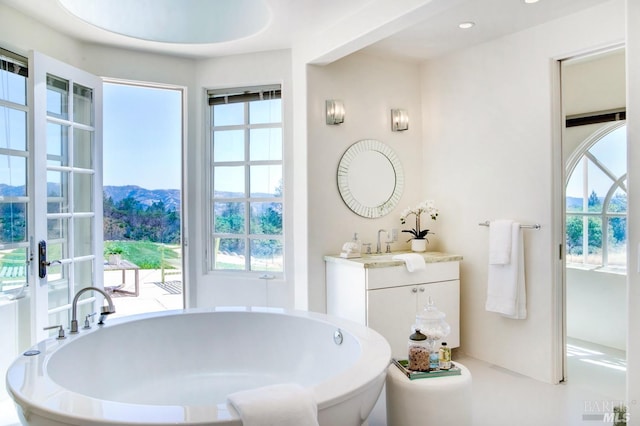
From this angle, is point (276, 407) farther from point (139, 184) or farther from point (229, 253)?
point (139, 184)

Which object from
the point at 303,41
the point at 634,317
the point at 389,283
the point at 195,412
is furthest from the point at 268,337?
the point at 303,41

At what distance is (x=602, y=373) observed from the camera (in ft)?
11.1

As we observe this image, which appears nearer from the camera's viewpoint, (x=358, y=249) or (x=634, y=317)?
(x=634, y=317)

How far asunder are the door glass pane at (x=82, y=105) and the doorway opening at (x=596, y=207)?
3.85 meters

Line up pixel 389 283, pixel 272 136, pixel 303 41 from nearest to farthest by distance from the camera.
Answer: pixel 389 283, pixel 303 41, pixel 272 136

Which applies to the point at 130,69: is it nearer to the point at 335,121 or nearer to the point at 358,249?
the point at 335,121

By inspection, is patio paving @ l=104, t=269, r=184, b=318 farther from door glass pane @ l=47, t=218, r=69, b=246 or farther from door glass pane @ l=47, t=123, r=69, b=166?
door glass pane @ l=47, t=123, r=69, b=166

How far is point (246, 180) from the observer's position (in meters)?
3.91

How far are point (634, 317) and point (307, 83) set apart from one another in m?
2.62

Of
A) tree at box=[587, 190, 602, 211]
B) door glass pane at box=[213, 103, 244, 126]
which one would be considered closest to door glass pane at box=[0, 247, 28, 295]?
door glass pane at box=[213, 103, 244, 126]

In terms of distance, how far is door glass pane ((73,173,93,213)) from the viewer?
10.9ft

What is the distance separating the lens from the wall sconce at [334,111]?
11.9ft

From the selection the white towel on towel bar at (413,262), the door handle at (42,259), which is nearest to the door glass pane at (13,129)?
the door handle at (42,259)

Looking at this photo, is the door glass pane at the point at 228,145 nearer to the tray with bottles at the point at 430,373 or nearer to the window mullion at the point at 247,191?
the window mullion at the point at 247,191
